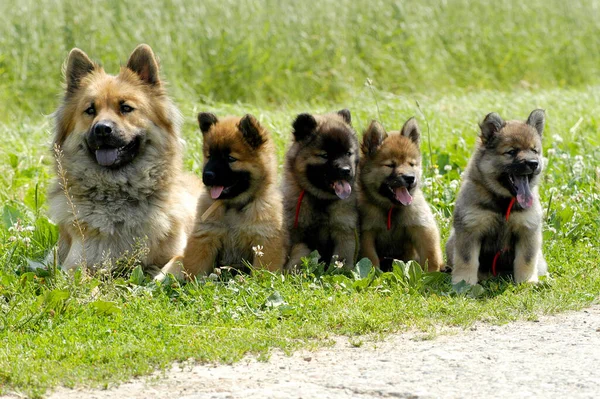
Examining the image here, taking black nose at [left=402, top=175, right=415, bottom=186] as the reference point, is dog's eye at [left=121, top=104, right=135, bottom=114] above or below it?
above

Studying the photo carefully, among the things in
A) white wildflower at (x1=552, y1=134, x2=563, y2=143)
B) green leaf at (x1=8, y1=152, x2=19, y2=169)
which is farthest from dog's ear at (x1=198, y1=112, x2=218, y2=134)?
white wildflower at (x1=552, y1=134, x2=563, y2=143)

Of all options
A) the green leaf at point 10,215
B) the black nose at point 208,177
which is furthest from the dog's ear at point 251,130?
the green leaf at point 10,215

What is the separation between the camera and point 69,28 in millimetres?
13859

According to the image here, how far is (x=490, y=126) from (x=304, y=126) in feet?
4.86

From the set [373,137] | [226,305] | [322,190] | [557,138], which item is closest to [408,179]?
[373,137]

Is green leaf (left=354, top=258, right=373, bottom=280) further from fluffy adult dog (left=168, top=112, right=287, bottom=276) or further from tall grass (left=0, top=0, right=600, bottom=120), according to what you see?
tall grass (left=0, top=0, right=600, bottom=120)

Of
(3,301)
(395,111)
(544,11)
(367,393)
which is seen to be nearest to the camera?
(367,393)

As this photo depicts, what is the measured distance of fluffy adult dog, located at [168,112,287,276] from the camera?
22.4 feet

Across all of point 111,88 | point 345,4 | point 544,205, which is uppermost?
point 345,4

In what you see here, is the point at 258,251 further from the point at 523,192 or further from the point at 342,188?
the point at 523,192

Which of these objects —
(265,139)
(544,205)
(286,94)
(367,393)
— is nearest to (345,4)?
(286,94)

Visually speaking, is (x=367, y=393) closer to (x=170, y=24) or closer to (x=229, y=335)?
(x=229, y=335)

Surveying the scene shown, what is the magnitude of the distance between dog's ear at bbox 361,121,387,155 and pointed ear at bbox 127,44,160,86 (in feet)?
5.81

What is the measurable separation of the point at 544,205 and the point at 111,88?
4.23m
